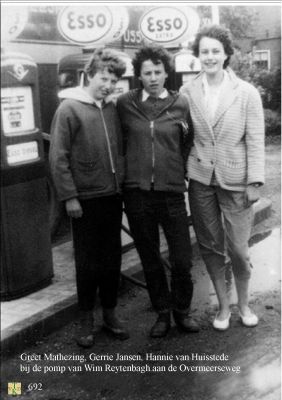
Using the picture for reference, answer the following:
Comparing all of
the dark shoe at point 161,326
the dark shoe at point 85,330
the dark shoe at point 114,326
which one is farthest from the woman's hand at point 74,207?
the dark shoe at point 161,326

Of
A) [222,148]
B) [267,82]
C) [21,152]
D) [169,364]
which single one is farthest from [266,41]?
[169,364]

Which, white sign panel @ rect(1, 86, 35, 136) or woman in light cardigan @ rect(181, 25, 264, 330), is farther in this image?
white sign panel @ rect(1, 86, 35, 136)

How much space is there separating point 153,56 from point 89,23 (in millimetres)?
1038

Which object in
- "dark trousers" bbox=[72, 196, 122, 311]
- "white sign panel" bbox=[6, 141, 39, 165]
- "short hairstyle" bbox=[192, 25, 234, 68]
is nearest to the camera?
"dark trousers" bbox=[72, 196, 122, 311]

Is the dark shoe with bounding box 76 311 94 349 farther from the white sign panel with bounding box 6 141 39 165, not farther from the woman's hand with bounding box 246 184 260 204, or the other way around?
the woman's hand with bounding box 246 184 260 204

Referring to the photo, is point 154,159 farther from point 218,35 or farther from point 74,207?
point 218,35

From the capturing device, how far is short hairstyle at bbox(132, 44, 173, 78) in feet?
10.3

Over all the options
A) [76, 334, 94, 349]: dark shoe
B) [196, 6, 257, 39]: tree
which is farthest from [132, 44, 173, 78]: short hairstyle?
[196, 6, 257, 39]: tree

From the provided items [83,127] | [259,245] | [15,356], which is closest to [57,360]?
[15,356]

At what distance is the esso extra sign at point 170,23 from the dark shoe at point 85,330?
97.5 inches

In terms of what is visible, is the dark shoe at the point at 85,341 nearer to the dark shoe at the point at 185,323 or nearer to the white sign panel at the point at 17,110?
the dark shoe at the point at 185,323

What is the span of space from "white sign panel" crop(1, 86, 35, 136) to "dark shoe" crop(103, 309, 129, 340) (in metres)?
1.30

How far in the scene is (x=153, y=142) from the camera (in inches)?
124

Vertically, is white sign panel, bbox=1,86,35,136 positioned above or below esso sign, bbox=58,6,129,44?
below
